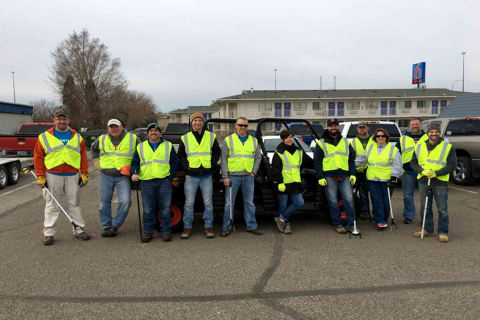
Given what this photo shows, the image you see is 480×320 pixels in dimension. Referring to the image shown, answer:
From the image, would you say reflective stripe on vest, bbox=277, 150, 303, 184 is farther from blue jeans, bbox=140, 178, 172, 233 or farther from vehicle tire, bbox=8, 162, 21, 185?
vehicle tire, bbox=8, 162, 21, 185

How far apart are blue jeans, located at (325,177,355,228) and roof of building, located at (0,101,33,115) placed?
1718 cm

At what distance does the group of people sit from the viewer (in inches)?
210

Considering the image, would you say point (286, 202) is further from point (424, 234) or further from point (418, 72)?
point (418, 72)

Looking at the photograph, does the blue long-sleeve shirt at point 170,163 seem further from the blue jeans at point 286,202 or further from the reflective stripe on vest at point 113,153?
the blue jeans at point 286,202

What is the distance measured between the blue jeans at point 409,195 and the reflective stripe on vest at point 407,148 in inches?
11.0

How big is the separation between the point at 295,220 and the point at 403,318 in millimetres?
3521

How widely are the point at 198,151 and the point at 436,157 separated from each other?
360 cm

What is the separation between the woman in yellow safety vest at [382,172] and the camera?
5848 millimetres

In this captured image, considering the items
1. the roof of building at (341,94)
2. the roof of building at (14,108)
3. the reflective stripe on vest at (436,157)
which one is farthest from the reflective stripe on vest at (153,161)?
the roof of building at (341,94)

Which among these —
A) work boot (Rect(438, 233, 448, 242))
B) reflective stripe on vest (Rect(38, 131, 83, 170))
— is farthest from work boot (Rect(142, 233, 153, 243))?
work boot (Rect(438, 233, 448, 242))

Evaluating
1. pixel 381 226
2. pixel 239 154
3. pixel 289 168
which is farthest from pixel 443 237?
pixel 239 154

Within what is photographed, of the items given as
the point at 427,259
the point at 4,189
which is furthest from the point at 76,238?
the point at 4,189

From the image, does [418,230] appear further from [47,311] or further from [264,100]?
[264,100]

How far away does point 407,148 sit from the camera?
6574mm
